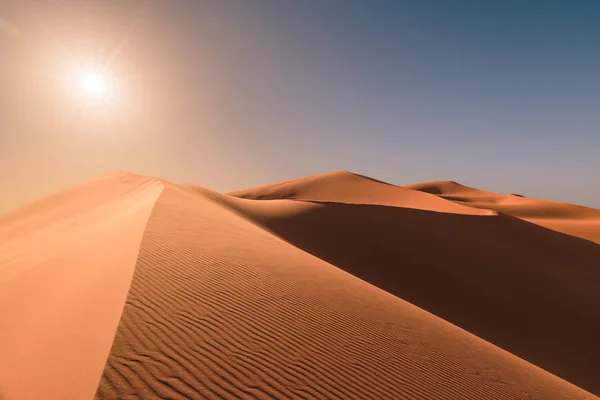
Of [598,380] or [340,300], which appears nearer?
[340,300]

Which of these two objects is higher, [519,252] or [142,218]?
[142,218]

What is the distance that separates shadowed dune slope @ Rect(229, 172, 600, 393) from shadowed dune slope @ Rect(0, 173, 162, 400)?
322 inches

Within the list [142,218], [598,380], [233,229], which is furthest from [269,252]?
[598,380]

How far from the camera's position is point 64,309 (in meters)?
4.20

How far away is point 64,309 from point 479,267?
531 inches

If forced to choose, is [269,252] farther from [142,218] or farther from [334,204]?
[334,204]

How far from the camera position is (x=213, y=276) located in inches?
207

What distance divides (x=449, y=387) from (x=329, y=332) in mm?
1442

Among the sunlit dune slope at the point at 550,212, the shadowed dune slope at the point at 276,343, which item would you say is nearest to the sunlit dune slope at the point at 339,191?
the sunlit dune slope at the point at 550,212

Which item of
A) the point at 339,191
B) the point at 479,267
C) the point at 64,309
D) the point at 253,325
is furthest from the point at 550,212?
the point at 64,309

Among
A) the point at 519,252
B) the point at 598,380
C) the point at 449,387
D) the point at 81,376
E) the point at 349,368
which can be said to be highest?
the point at 81,376

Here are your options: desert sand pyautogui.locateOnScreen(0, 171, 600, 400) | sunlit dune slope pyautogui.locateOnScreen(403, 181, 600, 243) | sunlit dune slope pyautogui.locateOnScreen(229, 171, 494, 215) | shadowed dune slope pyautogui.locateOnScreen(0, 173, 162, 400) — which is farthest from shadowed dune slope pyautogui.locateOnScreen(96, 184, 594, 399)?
sunlit dune slope pyautogui.locateOnScreen(403, 181, 600, 243)

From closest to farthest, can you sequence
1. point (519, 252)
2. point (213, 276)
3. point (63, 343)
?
point (63, 343)
point (213, 276)
point (519, 252)

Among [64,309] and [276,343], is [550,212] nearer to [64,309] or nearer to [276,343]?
[276,343]
